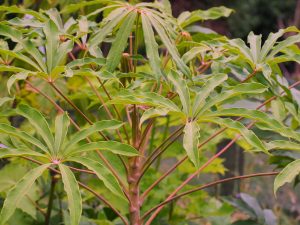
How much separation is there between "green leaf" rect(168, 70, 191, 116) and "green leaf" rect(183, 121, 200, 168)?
5 centimetres

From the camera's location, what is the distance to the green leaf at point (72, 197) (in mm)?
854

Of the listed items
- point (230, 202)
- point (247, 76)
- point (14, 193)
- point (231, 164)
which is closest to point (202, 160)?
point (230, 202)

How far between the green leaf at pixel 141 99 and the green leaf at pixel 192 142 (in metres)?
0.04

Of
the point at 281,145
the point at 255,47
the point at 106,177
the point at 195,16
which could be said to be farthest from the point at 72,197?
the point at 195,16

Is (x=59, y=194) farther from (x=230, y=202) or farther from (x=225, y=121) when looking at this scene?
(x=225, y=121)

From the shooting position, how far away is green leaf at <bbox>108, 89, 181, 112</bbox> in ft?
3.06

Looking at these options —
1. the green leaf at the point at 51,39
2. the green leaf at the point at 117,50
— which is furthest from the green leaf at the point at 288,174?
the green leaf at the point at 51,39

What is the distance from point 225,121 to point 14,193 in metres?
0.37

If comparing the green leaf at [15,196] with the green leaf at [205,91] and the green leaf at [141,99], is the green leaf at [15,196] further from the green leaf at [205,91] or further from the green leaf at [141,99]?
the green leaf at [205,91]

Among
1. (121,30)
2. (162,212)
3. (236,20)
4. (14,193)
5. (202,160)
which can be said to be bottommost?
(236,20)

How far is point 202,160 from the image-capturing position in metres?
1.78

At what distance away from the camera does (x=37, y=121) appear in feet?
3.23

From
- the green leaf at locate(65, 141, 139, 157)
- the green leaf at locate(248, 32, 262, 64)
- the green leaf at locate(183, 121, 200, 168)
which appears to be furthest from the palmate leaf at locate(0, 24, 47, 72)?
the green leaf at locate(248, 32, 262, 64)

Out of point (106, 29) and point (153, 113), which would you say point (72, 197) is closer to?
point (153, 113)
